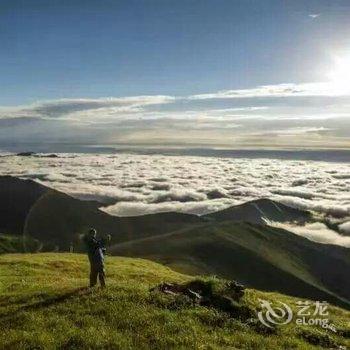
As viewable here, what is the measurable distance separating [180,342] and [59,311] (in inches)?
293

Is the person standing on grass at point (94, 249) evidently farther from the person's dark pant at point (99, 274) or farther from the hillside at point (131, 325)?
the hillside at point (131, 325)

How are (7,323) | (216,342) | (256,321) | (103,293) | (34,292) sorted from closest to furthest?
(216,342)
(7,323)
(256,321)
(103,293)
(34,292)

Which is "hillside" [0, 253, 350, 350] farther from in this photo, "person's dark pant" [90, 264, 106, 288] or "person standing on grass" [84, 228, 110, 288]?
"person standing on grass" [84, 228, 110, 288]

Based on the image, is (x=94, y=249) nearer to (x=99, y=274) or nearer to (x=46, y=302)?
(x=99, y=274)

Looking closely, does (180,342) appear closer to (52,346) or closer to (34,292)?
(52,346)

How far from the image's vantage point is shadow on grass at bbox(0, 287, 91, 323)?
93.0ft

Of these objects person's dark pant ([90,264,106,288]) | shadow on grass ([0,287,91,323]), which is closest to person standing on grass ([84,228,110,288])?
person's dark pant ([90,264,106,288])

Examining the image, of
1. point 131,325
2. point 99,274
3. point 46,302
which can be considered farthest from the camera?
point 99,274

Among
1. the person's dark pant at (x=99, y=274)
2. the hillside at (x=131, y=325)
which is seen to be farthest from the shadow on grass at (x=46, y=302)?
the person's dark pant at (x=99, y=274)

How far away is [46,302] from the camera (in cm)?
3050

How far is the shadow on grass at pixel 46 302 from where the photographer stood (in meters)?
28.3

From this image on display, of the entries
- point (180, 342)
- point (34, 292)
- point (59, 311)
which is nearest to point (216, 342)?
point (180, 342)

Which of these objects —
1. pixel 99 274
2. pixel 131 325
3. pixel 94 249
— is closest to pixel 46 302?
pixel 99 274

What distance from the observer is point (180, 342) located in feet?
79.3
